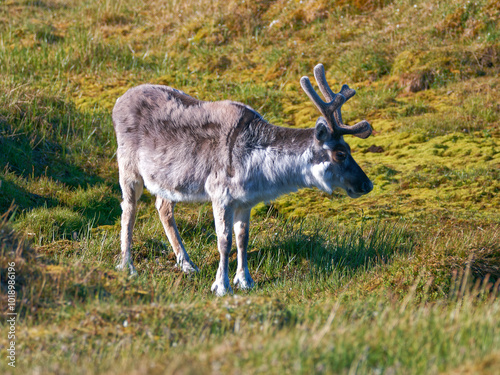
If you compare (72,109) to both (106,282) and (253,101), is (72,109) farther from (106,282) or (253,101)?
(106,282)

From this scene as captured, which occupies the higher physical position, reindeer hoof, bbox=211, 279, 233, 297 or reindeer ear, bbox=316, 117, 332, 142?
reindeer ear, bbox=316, 117, 332, 142

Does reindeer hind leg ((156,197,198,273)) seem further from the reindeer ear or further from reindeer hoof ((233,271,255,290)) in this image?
the reindeer ear

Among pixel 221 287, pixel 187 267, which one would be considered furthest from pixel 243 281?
pixel 187 267

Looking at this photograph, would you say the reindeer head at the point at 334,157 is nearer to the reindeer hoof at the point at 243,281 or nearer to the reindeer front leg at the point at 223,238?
the reindeer front leg at the point at 223,238

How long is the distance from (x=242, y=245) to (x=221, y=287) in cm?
64

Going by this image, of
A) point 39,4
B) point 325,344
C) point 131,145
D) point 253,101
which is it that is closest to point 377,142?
point 253,101

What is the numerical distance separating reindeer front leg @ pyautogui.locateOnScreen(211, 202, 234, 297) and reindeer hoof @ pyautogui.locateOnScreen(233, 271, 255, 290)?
234 millimetres

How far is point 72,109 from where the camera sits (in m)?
10.9

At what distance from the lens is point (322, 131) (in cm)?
612

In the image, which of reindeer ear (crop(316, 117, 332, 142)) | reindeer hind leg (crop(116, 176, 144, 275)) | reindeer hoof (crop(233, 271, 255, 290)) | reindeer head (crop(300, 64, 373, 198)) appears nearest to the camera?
reindeer ear (crop(316, 117, 332, 142))

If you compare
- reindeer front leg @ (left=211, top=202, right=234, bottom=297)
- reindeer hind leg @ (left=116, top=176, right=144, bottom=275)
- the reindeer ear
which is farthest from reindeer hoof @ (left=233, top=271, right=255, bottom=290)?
the reindeer ear

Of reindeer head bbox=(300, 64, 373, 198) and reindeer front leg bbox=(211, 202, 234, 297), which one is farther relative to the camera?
reindeer front leg bbox=(211, 202, 234, 297)

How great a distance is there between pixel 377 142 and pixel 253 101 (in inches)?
112

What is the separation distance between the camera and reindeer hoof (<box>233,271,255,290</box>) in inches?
260
